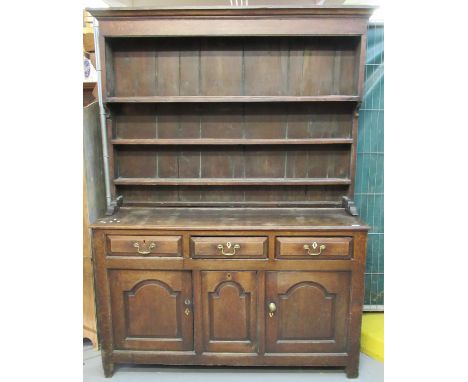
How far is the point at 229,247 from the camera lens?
6.43 feet

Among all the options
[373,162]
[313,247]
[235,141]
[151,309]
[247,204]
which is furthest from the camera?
[373,162]

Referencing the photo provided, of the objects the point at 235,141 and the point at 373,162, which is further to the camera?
the point at 373,162

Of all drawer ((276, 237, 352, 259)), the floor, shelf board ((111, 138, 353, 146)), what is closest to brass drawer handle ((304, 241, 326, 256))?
drawer ((276, 237, 352, 259))

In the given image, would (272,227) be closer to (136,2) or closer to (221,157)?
(221,157)

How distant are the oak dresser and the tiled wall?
235mm

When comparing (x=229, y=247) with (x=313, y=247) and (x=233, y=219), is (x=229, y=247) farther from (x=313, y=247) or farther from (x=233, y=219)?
(x=313, y=247)

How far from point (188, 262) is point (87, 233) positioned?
0.79 m

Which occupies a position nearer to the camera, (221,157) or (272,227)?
(272,227)

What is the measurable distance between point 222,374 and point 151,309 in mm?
583

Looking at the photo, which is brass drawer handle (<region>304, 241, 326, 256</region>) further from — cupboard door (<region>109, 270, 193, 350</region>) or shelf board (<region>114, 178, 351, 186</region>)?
→ cupboard door (<region>109, 270, 193, 350</region>)

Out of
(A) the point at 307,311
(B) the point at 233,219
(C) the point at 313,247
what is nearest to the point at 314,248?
(C) the point at 313,247

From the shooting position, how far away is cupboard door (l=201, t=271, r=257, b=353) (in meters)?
1.99

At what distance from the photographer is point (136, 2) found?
349 centimetres

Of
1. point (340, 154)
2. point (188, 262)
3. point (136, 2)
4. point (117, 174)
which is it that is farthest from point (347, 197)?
point (136, 2)
